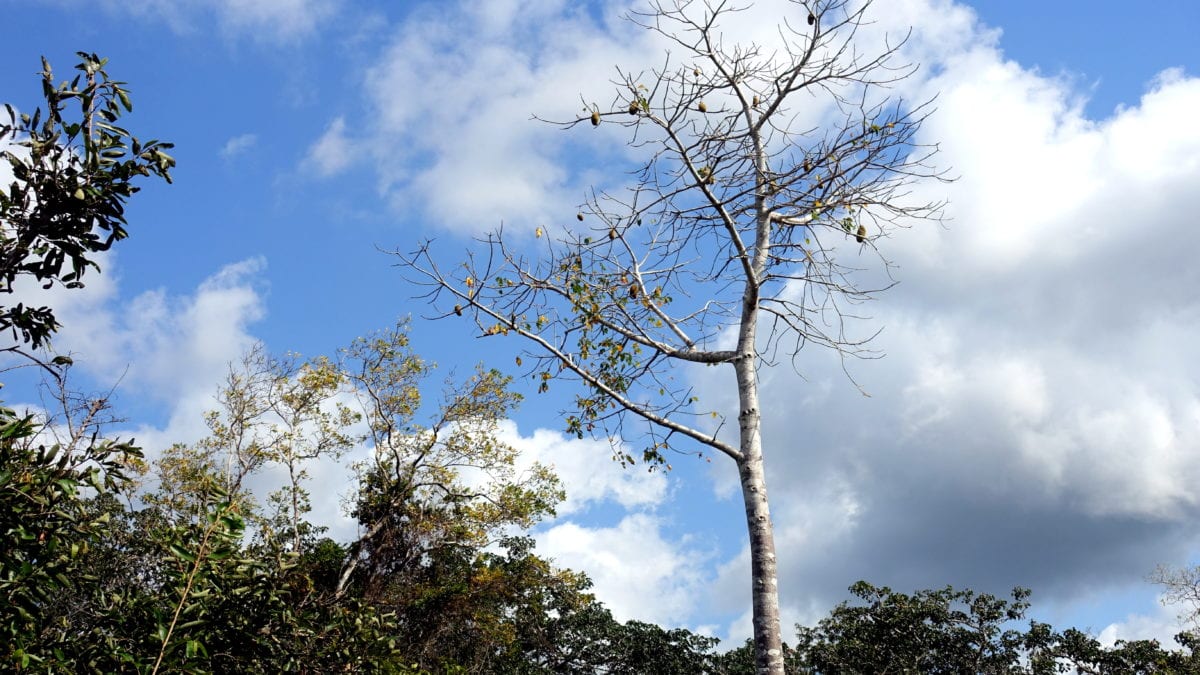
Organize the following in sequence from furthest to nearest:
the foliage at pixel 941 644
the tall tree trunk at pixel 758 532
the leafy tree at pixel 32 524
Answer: the foliage at pixel 941 644 → the tall tree trunk at pixel 758 532 → the leafy tree at pixel 32 524

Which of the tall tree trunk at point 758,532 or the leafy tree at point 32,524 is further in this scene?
the tall tree trunk at point 758,532

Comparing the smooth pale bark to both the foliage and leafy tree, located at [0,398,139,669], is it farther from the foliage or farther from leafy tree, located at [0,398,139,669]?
the foliage

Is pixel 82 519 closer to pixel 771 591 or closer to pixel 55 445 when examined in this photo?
pixel 55 445

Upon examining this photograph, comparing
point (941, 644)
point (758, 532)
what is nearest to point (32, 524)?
point (758, 532)

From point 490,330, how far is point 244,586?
279 centimetres

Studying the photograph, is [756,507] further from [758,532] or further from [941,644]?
[941,644]

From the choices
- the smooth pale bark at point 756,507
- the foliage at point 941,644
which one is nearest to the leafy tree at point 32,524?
the smooth pale bark at point 756,507

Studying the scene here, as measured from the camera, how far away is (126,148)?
177 inches

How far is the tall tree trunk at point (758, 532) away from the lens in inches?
220

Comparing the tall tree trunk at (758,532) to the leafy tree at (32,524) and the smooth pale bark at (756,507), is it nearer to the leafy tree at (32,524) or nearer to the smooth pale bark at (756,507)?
the smooth pale bark at (756,507)

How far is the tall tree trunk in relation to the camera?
560 cm

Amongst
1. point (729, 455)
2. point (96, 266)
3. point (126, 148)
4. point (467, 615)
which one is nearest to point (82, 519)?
point (96, 266)

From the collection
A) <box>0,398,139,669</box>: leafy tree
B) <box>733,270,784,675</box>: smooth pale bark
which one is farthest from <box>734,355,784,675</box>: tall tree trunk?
<box>0,398,139,669</box>: leafy tree

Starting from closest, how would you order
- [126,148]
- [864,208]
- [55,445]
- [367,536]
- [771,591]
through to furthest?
[55,445], [126,148], [771,591], [864,208], [367,536]
